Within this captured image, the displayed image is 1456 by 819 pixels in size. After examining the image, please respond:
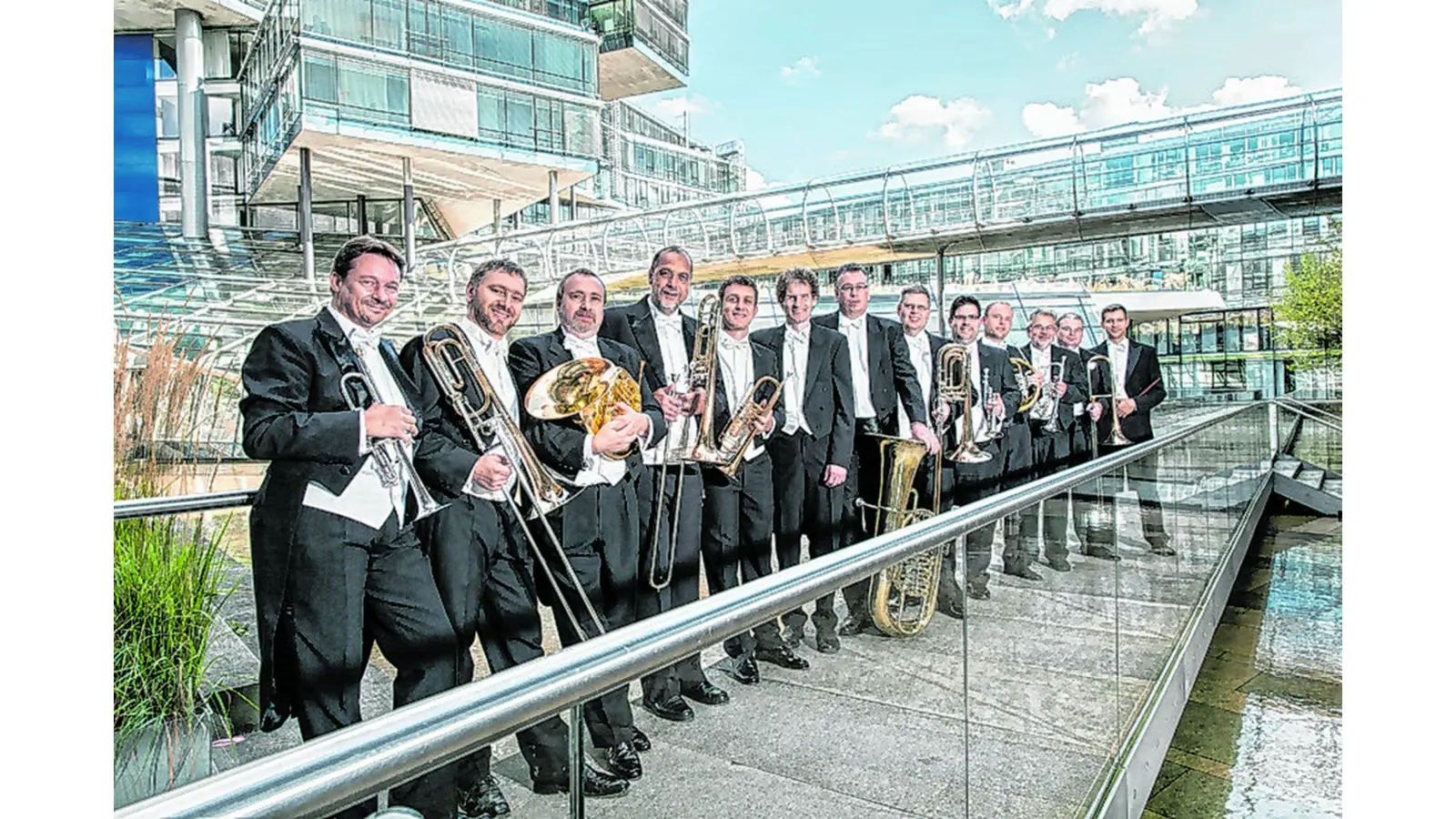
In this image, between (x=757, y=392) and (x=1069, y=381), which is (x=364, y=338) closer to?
(x=757, y=392)

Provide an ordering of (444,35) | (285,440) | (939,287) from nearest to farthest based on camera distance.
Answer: (285,440) → (444,35) → (939,287)

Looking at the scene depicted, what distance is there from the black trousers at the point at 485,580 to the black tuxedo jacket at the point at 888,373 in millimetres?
1481

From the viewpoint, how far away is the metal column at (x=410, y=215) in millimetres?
2390

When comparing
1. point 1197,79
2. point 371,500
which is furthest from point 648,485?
point 1197,79

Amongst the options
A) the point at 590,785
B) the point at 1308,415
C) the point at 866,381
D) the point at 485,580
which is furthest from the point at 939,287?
the point at 1308,415

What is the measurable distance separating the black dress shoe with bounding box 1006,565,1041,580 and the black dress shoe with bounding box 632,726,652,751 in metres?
1.11

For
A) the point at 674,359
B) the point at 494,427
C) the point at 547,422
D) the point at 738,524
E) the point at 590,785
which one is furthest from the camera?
the point at 738,524

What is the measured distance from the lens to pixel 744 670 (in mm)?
1151

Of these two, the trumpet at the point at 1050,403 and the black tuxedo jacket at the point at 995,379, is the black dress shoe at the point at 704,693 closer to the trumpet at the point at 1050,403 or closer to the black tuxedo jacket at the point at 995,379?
the black tuxedo jacket at the point at 995,379

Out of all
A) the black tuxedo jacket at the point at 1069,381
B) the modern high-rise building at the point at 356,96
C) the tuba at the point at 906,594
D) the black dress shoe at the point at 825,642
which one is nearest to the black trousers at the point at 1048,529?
the tuba at the point at 906,594

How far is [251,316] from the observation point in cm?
241

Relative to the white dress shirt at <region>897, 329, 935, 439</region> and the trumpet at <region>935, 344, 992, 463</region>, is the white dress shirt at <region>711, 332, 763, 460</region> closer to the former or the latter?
the white dress shirt at <region>897, 329, 935, 439</region>

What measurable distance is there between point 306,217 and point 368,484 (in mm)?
1439
